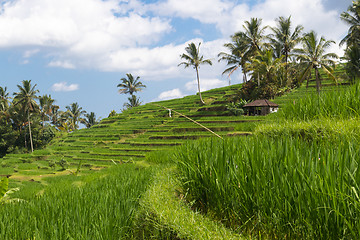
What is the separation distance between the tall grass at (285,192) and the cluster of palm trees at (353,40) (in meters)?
22.7

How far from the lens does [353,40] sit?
25.0m

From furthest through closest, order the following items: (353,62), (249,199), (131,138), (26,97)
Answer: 1. (26,97)
2. (131,138)
3. (353,62)
4. (249,199)

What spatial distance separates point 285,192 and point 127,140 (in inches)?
992

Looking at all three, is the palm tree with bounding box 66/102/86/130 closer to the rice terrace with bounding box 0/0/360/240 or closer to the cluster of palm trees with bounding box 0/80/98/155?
the cluster of palm trees with bounding box 0/80/98/155

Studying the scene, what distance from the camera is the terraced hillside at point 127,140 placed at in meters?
20.3

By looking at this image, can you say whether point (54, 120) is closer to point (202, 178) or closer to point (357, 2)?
point (357, 2)

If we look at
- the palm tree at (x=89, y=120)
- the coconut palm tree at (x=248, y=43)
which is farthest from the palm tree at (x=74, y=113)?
the coconut palm tree at (x=248, y=43)

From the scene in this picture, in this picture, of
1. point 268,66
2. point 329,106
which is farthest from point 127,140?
point 329,106

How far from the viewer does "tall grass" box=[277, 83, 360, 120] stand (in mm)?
4900

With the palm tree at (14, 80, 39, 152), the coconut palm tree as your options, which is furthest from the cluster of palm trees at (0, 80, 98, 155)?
the coconut palm tree

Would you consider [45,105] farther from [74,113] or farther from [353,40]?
[353,40]

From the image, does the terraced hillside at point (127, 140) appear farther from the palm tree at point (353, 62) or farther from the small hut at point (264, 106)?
the palm tree at point (353, 62)

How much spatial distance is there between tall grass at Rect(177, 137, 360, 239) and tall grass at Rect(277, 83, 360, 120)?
1.95 m

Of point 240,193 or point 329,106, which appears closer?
point 240,193
